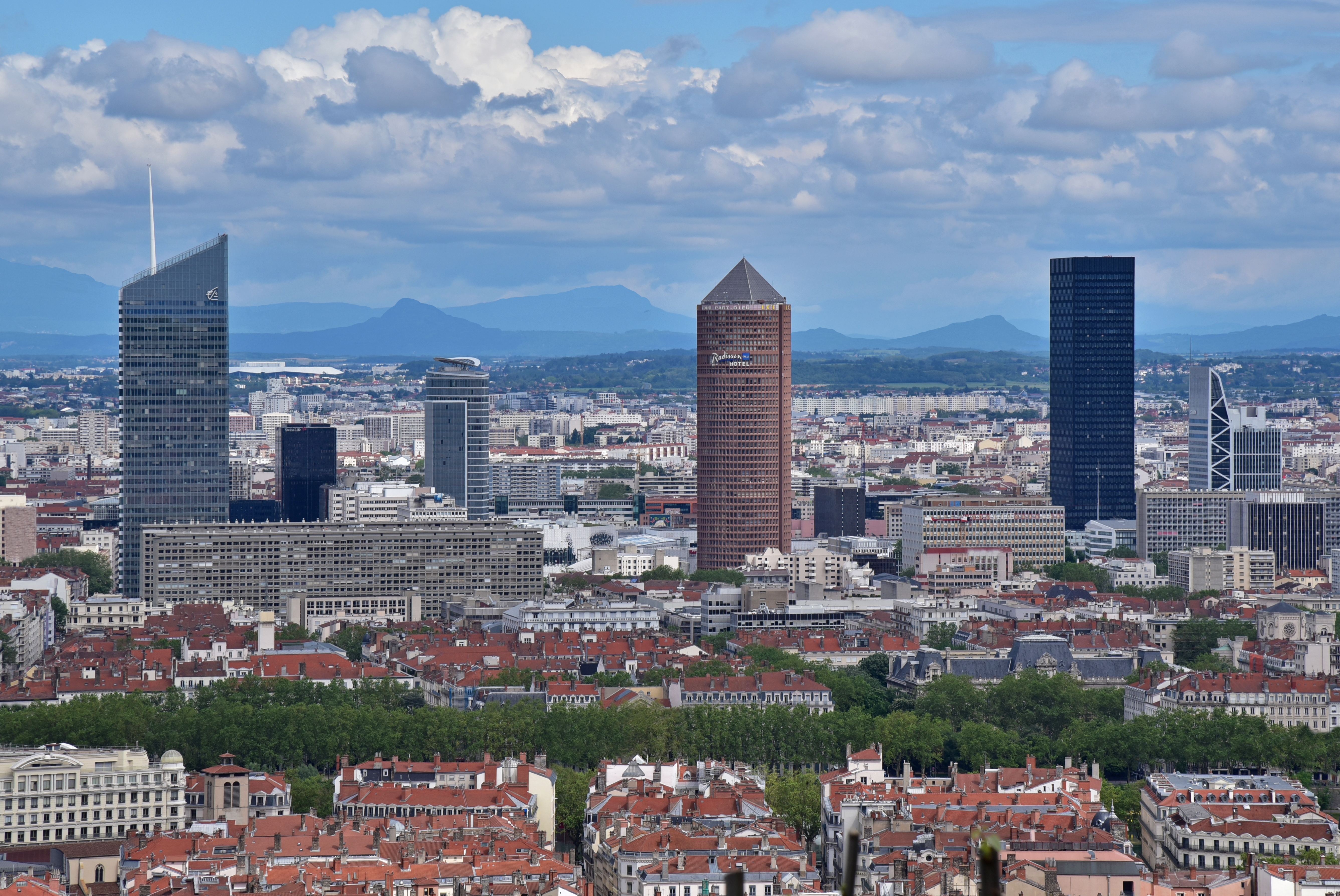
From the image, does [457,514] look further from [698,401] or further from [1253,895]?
[1253,895]

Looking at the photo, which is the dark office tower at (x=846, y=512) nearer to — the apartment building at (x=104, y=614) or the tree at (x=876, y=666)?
the apartment building at (x=104, y=614)

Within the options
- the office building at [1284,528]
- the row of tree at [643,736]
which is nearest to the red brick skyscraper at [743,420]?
the office building at [1284,528]

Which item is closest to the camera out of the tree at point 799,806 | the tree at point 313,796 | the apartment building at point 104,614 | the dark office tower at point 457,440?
the tree at point 799,806

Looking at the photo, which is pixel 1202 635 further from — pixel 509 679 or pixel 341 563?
pixel 341 563

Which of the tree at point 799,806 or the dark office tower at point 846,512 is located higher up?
the dark office tower at point 846,512

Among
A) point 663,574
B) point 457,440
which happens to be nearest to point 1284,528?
point 663,574

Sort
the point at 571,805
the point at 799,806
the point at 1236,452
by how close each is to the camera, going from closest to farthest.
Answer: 1. the point at 799,806
2. the point at 571,805
3. the point at 1236,452

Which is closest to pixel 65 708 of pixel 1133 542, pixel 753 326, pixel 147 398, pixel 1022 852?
pixel 1022 852

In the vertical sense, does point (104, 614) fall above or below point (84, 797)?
above
